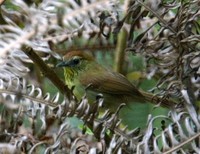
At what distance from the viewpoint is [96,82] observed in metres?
3.50

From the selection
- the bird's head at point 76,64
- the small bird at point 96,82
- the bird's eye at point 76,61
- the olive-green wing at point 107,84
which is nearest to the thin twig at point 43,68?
the small bird at point 96,82

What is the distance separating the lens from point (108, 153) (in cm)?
150

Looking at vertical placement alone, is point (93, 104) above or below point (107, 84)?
below

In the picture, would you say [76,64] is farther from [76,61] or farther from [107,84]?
[107,84]

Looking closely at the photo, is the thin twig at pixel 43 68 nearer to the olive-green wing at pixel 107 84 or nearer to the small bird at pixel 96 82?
the small bird at pixel 96 82

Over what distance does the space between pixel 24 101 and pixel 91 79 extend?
6.10ft

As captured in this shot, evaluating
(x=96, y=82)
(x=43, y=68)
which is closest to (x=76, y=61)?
(x=96, y=82)

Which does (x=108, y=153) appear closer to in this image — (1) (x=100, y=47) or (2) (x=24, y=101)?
(2) (x=24, y=101)

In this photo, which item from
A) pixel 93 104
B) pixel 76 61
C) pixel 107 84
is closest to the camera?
pixel 93 104

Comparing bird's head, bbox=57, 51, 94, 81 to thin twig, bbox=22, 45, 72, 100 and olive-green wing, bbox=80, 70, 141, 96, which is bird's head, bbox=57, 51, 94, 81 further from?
thin twig, bbox=22, 45, 72, 100

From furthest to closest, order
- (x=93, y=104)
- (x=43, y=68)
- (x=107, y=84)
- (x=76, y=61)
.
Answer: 1. (x=76, y=61)
2. (x=107, y=84)
3. (x=43, y=68)
4. (x=93, y=104)

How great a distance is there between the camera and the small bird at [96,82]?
3.19 meters

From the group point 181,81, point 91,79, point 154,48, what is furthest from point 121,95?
point 181,81

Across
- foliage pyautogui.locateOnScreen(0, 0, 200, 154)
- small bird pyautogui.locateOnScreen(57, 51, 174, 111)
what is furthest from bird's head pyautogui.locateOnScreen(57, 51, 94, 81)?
foliage pyautogui.locateOnScreen(0, 0, 200, 154)
